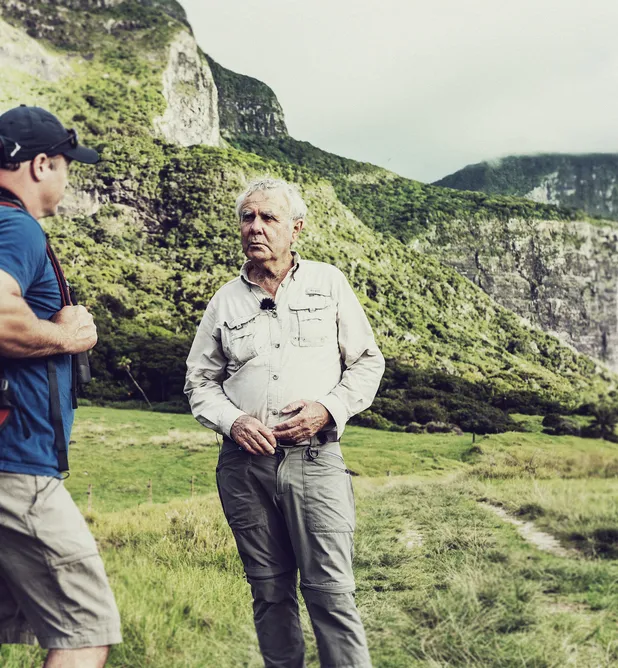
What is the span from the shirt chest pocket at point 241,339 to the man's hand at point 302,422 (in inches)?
11.3

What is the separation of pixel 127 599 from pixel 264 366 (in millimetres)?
2076

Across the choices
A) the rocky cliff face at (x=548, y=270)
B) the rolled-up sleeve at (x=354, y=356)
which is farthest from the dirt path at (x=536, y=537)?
the rocky cliff face at (x=548, y=270)

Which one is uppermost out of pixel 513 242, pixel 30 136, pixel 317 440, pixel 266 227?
pixel 513 242

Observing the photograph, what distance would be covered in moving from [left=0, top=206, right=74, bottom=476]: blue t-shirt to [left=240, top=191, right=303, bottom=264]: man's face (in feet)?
2.98

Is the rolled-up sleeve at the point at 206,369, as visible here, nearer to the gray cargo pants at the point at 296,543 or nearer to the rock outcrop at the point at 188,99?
the gray cargo pants at the point at 296,543

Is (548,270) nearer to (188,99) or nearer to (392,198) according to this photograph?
(392,198)

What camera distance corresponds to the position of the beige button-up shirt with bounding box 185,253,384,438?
2621mm

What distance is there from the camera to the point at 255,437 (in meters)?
2.50

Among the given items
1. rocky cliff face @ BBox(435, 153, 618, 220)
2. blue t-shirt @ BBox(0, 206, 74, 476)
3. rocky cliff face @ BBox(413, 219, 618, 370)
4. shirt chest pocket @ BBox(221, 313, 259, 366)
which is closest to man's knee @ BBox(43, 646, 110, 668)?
Result: blue t-shirt @ BBox(0, 206, 74, 476)

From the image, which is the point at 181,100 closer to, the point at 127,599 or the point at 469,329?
the point at 469,329

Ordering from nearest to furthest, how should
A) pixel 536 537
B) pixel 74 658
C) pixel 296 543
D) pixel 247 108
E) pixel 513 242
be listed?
1. pixel 74 658
2. pixel 296 543
3. pixel 536 537
4. pixel 513 242
5. pixel 247 108

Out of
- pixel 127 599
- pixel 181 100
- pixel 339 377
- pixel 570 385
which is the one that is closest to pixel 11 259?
pixel 339 377

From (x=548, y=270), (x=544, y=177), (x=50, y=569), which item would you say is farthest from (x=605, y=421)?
(x=544, y=177)

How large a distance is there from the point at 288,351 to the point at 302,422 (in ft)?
1.00
